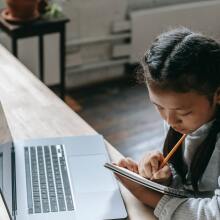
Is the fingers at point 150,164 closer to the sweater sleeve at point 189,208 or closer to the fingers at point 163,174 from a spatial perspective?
the fingers at point 163,174

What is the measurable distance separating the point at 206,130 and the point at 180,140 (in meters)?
0.07

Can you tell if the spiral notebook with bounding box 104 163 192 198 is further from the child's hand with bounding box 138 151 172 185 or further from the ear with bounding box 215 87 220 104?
the ear with bounding box 215 87 220 104

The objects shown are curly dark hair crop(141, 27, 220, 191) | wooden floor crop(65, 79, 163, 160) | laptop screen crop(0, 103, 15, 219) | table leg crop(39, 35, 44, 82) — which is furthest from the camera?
table leg crop(39, 35, 44, 82)

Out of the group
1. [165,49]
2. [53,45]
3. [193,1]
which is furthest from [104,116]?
[165,49]

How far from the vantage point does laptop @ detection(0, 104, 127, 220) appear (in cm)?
128

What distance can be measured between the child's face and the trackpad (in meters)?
0.26

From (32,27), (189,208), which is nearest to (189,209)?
(189,208)

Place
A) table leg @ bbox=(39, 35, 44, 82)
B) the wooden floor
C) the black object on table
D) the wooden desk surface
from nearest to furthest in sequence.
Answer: the wooden desk surface < the black object on table < the wooden floor < table leg @ bbox=(39, 35, 44, 82)

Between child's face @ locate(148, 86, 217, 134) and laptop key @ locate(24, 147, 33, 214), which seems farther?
laptop key @ locate(24, 147, 33, 214)

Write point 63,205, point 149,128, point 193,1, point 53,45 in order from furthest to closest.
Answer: point 193,1 → point 53,45 → point 149,128 → point 63,205

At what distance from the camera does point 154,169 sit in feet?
4.53

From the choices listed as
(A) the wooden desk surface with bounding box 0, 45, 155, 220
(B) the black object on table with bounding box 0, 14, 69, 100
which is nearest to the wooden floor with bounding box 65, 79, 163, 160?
(B) the black object on table with bounding box 0, 14, 69, 100

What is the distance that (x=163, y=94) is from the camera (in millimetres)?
1195

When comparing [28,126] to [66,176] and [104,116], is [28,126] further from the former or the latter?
[104,116]
